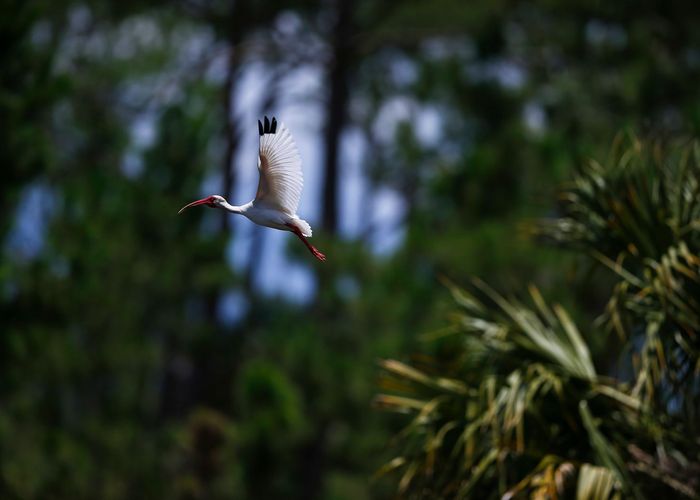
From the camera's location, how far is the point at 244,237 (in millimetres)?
18312

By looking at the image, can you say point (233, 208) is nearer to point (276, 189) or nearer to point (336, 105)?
point (276, 189)

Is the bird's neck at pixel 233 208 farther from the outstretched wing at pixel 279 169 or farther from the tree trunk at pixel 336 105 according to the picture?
the tree trunk at pixel 336 105

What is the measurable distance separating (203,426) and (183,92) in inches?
241

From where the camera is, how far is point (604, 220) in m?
7.02

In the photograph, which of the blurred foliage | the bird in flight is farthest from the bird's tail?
the blurred foliage

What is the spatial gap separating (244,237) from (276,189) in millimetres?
13968

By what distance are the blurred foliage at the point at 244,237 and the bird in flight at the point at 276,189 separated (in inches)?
179

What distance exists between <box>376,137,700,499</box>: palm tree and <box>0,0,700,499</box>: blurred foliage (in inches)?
66.9

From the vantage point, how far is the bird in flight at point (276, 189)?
427 cm

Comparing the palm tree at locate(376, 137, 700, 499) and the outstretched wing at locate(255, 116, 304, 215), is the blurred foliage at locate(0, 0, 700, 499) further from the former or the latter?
the outstretched wing at locate(255, 116, 304, 215)

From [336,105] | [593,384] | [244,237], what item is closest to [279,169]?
[593,384]

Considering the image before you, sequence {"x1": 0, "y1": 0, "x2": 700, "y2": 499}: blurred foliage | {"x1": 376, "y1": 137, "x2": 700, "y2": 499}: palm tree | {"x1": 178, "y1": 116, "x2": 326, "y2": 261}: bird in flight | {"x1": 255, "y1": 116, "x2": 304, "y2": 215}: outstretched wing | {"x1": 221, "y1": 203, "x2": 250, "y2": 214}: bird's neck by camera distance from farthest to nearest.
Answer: {"x1": 0, "y1": 0, "x2": 700, "y2": 499}: blurred foliage
{"x1": 376, "y1": 137, "x2": 700, "y2": 499}: palm tree
{"x1": 255, "y1": 116, "x2": 304, "y2": 215}: outstretched wing
{"x1": 178, "y1": 116, "x2": 326, "y2": 261}: bird in flight
{"x1": 221, "y1": 203, "x2": 250, "y2": 214}: bird's neck

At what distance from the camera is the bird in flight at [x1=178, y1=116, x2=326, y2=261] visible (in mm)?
4273

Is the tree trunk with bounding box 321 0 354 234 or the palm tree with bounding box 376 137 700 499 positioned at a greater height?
the tree trunk with bounding box 321 0 354 234
